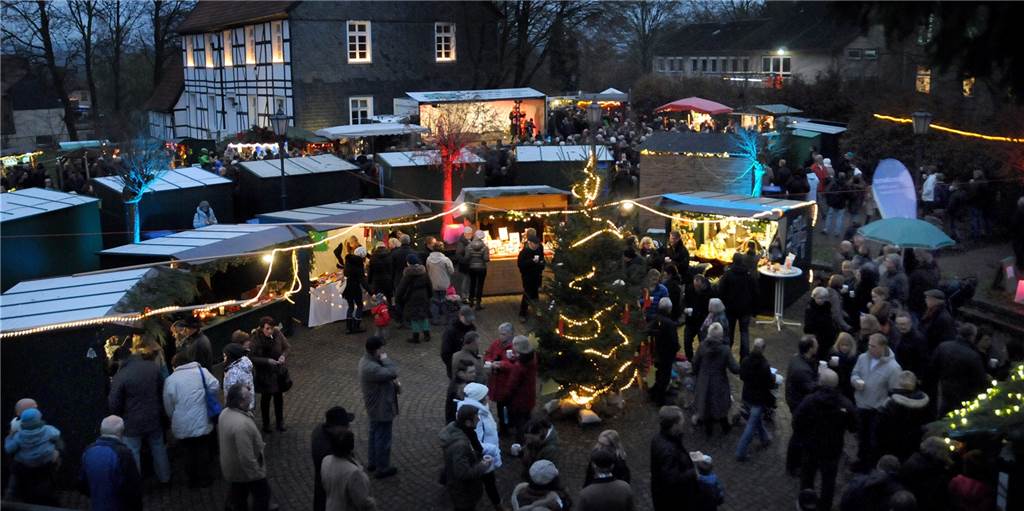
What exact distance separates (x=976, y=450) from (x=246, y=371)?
6189 millimetres

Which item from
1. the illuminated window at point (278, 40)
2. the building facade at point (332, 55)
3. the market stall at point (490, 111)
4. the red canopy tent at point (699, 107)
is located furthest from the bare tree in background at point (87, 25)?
the red canopy tent at point (699, 107)

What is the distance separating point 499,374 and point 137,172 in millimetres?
10119

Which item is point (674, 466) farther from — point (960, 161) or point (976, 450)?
point (960, 161)

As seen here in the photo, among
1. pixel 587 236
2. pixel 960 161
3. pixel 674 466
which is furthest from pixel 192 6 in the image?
pixel 674 466

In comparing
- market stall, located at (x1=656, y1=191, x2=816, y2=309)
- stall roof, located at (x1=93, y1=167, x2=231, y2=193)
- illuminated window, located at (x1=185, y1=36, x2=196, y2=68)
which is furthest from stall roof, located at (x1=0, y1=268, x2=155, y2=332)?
illuminated window, located at (x1=185, y1=36, x2=196, y2=68)

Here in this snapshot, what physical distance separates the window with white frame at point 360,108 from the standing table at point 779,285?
912 inches

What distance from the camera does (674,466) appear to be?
6.84 meters

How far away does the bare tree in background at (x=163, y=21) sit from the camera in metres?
47.5

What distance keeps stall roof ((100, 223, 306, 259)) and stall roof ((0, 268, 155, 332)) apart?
993 millimetres

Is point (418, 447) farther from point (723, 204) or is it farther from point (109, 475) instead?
point (723, 204)

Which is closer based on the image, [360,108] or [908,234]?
[908,234]

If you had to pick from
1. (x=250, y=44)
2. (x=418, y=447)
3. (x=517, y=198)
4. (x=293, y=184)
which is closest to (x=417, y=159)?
(x=293, y=184)

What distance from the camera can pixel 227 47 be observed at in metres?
37.4

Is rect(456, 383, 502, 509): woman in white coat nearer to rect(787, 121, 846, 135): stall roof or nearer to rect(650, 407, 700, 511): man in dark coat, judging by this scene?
rect(650, 407, 700, 511): man in dark coat
